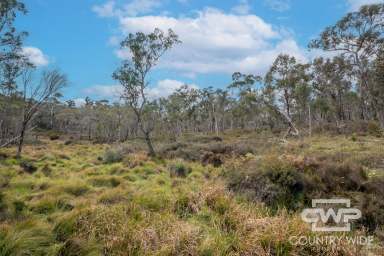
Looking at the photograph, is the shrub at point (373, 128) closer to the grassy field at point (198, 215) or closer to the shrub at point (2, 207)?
the grassy field at point (198, 215)

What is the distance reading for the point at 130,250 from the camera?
4906 millimetres

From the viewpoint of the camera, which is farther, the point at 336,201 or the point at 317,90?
the point at 317,90

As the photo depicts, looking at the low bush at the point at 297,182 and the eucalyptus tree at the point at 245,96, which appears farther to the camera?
the eucalyptus tree at the point at 245,96

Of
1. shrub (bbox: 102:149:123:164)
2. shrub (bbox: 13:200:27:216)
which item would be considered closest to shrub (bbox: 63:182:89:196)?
shrub (bbox: 13:200:27:216)

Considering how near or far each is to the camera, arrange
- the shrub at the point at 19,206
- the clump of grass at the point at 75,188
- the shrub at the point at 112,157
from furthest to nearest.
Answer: the shrub at the point at 112,157, the clump of grass at the point at 75,188, the shrub at the point at 19,206

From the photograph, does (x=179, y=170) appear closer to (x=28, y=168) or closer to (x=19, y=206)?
(x=19, y=206)

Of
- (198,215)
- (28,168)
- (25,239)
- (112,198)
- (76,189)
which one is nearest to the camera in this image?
(25,239)

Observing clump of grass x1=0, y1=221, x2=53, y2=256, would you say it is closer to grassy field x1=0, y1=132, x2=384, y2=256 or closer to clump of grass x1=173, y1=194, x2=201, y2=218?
grassy field x1=0, y1=132, x2=384, y2=256

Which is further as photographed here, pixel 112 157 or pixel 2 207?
pixel 112 157

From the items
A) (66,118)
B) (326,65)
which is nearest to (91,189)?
(326,65)

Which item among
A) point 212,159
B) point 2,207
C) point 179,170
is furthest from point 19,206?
point 212,159

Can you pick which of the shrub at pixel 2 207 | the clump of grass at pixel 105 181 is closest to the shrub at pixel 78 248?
the shrub at pixel 2 207

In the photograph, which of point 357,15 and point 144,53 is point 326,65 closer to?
point 357,15

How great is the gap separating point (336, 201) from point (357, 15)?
2456 centimetres
